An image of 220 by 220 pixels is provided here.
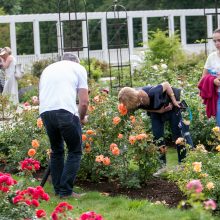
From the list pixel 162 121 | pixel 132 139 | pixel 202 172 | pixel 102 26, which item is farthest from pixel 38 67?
pixel 202 172

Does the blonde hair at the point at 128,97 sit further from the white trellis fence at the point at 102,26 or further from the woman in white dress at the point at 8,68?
the white trellis fence at the point at 102,26

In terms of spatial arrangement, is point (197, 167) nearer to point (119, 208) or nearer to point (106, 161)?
point (119, 208)

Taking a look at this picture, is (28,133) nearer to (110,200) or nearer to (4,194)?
(110,200)

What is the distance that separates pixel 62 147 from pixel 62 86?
2.45 feet

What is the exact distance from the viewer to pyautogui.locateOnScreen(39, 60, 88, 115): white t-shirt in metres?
7.22

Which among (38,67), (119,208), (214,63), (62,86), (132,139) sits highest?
(38,67)

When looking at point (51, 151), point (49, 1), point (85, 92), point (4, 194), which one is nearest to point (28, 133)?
point (51, 151)

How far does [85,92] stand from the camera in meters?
7.30

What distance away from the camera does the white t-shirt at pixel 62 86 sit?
284 inches

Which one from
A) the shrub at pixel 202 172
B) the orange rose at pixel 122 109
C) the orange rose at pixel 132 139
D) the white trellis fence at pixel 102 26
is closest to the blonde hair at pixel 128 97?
the orange rose at pixel 122 109

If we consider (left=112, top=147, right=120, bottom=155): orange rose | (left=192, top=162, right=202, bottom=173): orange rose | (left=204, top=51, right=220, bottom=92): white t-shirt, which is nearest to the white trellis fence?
(left=204, top=51, right=220, bottom=92): white t-shirt

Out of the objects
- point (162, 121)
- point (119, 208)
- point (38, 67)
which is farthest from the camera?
point (38, 67)

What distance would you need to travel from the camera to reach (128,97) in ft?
25.4

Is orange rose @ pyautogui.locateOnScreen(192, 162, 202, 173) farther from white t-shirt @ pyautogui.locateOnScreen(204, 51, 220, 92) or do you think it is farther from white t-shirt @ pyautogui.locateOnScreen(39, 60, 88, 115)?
white t-shirt @ pyautogui.locateOnScreen(204, 51, 220, 92)
